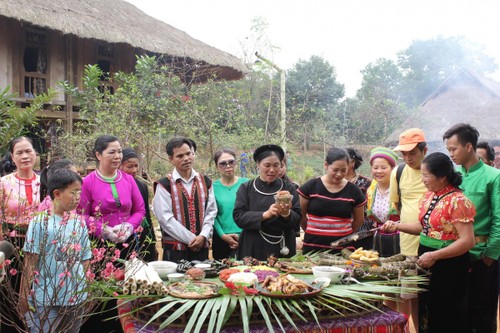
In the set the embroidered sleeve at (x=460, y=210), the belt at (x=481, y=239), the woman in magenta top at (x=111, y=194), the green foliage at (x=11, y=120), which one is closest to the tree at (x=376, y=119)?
the green foliage at (x=11, y=120)

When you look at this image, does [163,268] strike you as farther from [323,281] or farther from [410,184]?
[410,184]

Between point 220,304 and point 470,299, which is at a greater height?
point 220,304

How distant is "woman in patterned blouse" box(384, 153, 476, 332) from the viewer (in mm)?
2896

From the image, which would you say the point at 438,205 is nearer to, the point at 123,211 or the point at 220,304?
the point at 220,304

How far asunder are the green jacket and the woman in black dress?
1.28m

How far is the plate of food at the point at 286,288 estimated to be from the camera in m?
2.34

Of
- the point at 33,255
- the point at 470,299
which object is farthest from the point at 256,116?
the point at 33,255

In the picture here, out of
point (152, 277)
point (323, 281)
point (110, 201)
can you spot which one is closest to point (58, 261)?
point (152, 277)

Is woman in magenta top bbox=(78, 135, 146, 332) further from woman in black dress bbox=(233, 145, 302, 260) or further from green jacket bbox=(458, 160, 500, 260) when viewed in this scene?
green jacket bbox=(458, 160, 500, 260)

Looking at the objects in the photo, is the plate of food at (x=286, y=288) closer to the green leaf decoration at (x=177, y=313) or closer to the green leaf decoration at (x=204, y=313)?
the green leaf decoration at (x=204, y=313)

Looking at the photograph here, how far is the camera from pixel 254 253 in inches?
144

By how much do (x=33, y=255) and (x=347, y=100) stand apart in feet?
56.0

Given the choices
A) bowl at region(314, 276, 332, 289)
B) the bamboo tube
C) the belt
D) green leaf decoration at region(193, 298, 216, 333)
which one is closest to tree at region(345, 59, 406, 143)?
the belt

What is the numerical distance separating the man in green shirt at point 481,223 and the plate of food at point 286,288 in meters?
1.47
